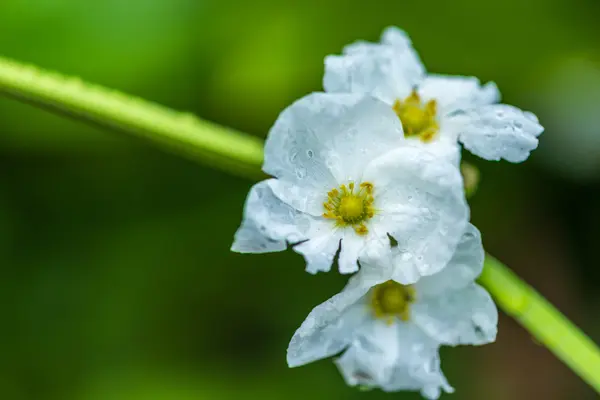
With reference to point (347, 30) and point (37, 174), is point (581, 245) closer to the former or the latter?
point (347, 30)

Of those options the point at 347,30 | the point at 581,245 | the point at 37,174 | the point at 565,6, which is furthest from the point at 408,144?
the point at 581,245

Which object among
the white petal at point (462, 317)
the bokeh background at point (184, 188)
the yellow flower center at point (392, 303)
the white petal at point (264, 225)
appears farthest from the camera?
the bokeh background at point (184, 188)

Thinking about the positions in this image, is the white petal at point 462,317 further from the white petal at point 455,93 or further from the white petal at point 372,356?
the white petal at point 455,93

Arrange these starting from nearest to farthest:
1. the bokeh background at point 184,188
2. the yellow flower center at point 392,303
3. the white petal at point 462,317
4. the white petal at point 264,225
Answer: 1. the white petal at point 264,225
2. the white petal at point 462,317
3. the yellow flower center at point 392,303
4. the bokeh background at point 184,188

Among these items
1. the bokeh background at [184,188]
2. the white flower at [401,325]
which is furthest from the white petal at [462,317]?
the bokeh background at [184,188]

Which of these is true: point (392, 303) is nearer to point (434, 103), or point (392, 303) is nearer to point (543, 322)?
point (543, 322)

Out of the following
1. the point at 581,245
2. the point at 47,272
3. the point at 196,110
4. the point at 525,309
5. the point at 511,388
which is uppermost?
the point at 525,309
